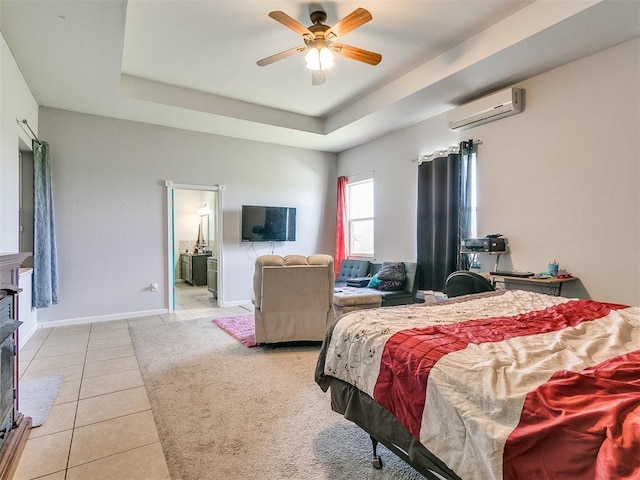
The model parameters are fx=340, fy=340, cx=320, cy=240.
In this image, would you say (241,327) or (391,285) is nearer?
(241,327)

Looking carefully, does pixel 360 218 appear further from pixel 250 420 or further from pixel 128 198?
pixel 250 420

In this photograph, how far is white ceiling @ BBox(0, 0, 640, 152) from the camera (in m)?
2.77

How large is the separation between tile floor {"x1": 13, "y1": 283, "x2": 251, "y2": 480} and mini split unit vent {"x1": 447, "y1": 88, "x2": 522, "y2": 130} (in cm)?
433

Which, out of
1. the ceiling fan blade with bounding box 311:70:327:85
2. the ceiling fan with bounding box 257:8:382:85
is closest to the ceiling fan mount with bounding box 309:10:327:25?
the ceiling fan with bounding box 257:8:382:85

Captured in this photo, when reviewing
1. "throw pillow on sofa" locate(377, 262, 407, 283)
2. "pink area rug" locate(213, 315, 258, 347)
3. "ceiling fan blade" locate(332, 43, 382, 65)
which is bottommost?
"pink area rug" locate(213, 315, 258, 347)

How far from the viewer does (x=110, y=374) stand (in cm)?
286

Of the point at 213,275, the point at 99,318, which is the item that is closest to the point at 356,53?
the point at 99,318

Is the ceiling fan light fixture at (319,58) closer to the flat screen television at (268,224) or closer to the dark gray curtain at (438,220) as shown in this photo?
the dark gray curtain at (438,220)

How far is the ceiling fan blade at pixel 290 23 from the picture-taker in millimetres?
2552

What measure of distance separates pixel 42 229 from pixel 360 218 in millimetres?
4740

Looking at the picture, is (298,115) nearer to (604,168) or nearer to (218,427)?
(604,168)

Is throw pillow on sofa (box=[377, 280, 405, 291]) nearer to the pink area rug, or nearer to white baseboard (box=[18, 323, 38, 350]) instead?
the pink area rug

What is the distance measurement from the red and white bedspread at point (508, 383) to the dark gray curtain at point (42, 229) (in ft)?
13.2

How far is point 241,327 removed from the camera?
430cm
